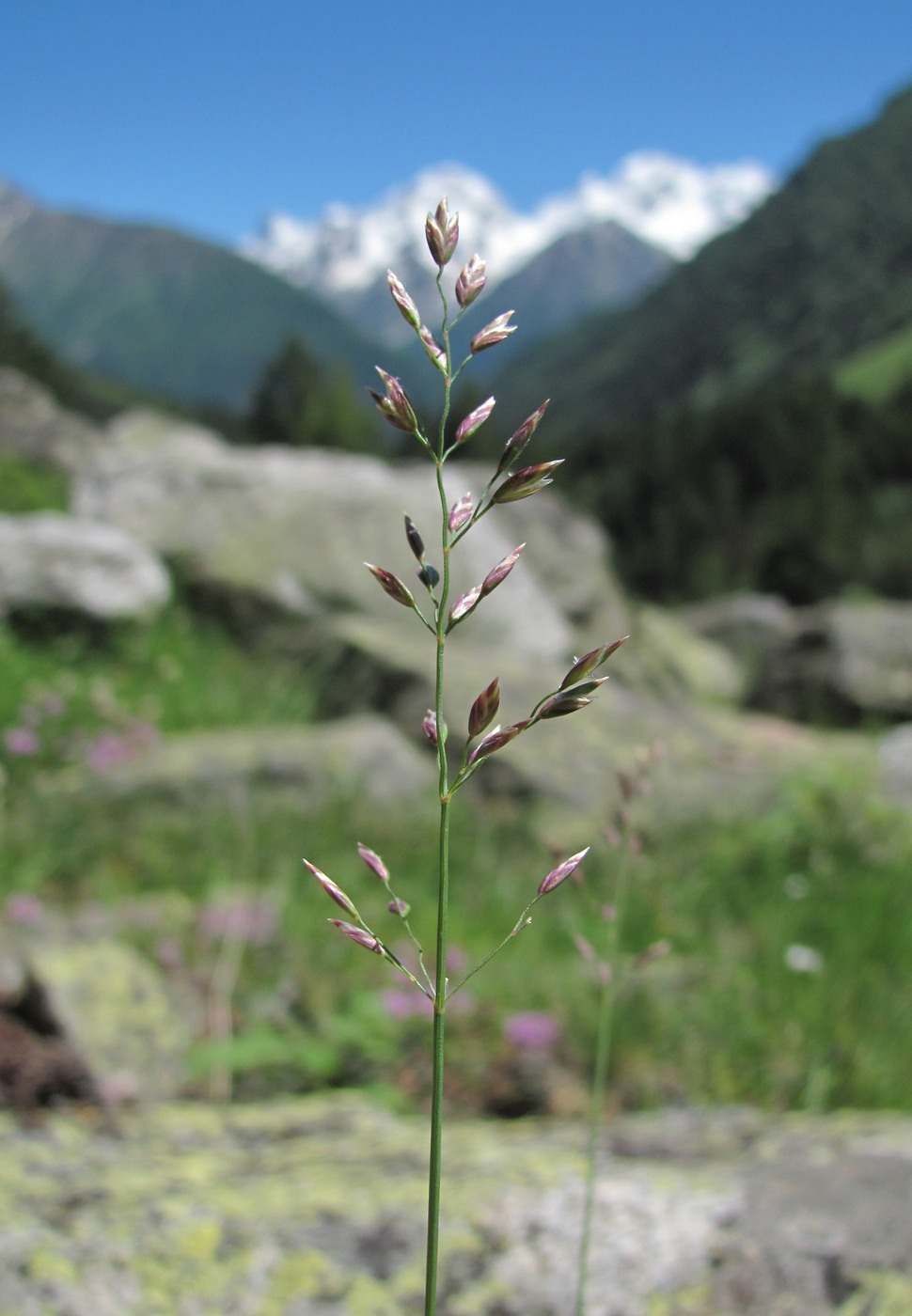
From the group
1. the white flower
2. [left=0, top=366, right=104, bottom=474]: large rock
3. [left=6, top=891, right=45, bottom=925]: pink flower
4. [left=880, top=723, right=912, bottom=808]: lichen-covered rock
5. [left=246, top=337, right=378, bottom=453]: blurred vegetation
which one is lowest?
the white flower

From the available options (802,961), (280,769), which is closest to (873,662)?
(280,769)

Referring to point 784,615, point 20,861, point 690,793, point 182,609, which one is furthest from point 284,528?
point 784,615

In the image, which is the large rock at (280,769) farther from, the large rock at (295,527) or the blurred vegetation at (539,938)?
the large rock at (295,527)

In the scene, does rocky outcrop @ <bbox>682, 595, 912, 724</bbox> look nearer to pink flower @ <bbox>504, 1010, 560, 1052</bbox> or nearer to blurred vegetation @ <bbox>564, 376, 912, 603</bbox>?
pink flower @ <bbox>504, 1010, 560, 1052</bbox>

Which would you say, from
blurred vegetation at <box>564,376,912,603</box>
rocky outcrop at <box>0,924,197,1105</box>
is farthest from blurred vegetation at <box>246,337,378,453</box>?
rocky outcrop at <box>0,924,197,1105</box>

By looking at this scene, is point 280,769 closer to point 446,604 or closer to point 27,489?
point 446,604

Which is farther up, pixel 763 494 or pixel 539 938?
pixel 763 494
